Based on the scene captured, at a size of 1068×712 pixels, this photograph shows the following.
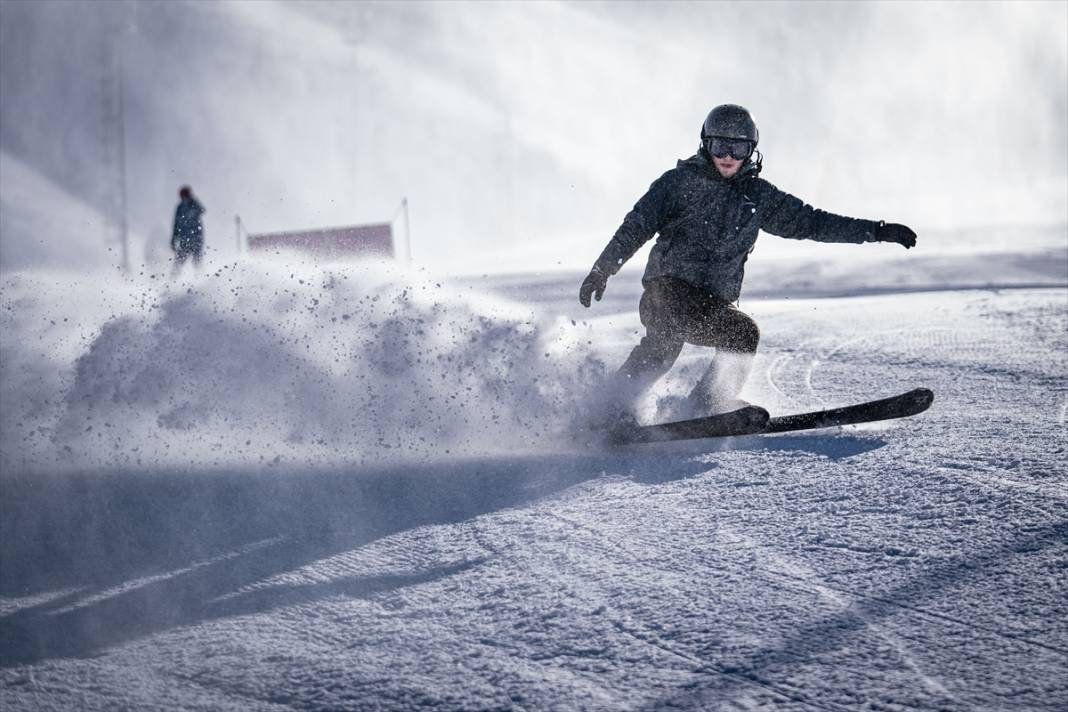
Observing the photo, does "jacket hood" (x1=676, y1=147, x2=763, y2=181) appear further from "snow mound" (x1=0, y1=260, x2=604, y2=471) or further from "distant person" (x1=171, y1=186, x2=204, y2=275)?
"distant person" (x1=171, y1=186, x2=204, y2=275)

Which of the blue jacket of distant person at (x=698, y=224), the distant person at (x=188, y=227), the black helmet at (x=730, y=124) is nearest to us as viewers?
the black helmet at (x=730, y=124)

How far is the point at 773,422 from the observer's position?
5.13 m

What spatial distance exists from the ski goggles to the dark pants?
0.73 meters

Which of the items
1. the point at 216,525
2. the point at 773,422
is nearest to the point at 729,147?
the point at 773,422

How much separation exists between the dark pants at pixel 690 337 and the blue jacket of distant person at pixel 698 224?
0.28 feet

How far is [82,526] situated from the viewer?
3.82m

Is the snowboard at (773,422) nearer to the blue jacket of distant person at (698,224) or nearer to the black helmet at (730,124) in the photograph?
the blue jacket of distant person at (698,224)

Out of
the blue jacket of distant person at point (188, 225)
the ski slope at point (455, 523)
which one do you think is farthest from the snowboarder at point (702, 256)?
the blue jacket of distant person at point (188, 225)

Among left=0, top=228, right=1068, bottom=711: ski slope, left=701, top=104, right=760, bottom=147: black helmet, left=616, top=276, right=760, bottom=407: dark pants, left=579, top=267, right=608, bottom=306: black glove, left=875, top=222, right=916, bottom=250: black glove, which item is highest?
left=701, top=104, right=760, bottom=147: black helmet

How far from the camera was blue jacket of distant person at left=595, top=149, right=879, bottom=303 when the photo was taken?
5.54m

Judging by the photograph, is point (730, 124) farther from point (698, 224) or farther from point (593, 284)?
point (593, 284)

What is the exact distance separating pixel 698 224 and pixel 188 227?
14669mm

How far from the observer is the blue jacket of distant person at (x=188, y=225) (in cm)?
1820

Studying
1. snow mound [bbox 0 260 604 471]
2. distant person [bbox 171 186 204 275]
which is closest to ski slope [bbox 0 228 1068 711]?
snow mound [bbox 0 260 604 471]
